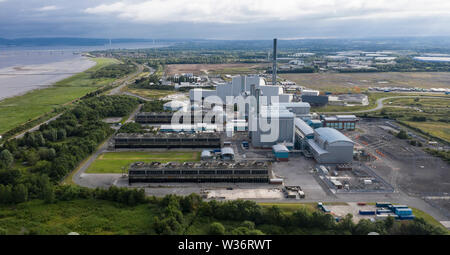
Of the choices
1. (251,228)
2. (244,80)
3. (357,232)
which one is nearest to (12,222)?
(251,228)

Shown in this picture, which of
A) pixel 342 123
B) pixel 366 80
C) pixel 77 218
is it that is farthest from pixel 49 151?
pixel 366 80

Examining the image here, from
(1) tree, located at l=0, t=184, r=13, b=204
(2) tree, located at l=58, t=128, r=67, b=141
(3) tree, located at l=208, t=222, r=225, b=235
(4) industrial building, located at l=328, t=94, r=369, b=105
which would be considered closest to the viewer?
(3) tree, located at l=208, t=222, r=225, b=235

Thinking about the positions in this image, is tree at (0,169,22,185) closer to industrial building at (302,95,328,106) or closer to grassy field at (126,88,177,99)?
grassy field at (126,88,177,99)

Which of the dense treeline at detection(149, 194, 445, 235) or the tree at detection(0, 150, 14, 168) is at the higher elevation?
the tree at detection(0, 150, 14, 168)

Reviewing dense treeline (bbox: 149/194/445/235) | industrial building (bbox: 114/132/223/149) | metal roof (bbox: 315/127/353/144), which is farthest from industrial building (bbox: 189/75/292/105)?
dense treeline (bbox: 149/194/445/235)

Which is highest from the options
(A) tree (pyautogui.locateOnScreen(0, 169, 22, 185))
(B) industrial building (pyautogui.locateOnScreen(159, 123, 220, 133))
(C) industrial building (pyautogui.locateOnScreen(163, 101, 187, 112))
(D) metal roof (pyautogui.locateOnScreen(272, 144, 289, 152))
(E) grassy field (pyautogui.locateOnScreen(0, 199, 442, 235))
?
(C) industrial building (pyautogui.locateOnScreen(163, 101, 187, 112))

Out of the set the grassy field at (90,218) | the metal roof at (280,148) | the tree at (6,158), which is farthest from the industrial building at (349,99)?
the tree at (6,158)
